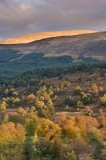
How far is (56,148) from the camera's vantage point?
11869cm

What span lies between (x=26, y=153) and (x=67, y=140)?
76.1 ft

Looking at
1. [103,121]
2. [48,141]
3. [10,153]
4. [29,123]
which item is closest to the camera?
[10,153]

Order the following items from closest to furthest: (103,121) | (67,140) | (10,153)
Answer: (10,153) < (67,140) < (103,121)

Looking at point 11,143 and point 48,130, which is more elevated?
point 11,143

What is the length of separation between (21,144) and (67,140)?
22866mm

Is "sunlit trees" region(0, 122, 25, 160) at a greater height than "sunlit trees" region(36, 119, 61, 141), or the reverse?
"sunlit trees" region(0, 122, 25, 160)

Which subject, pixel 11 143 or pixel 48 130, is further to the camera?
pixel 48 130

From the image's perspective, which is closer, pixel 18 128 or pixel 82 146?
pixel 82 146

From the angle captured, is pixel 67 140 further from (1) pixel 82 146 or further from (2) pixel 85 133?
(1) pixel 82 146

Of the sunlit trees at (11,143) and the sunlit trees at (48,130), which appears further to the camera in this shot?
the sunlit trees at (48,130)

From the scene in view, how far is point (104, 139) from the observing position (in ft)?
464

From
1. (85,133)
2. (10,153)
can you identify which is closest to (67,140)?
(85,133)

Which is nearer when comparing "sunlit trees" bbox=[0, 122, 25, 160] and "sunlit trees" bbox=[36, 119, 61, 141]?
"sunlit trees" bbox=[0, 122, 25, 160]

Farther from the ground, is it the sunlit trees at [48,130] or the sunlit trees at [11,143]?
the sunlit trees at [11,143]
